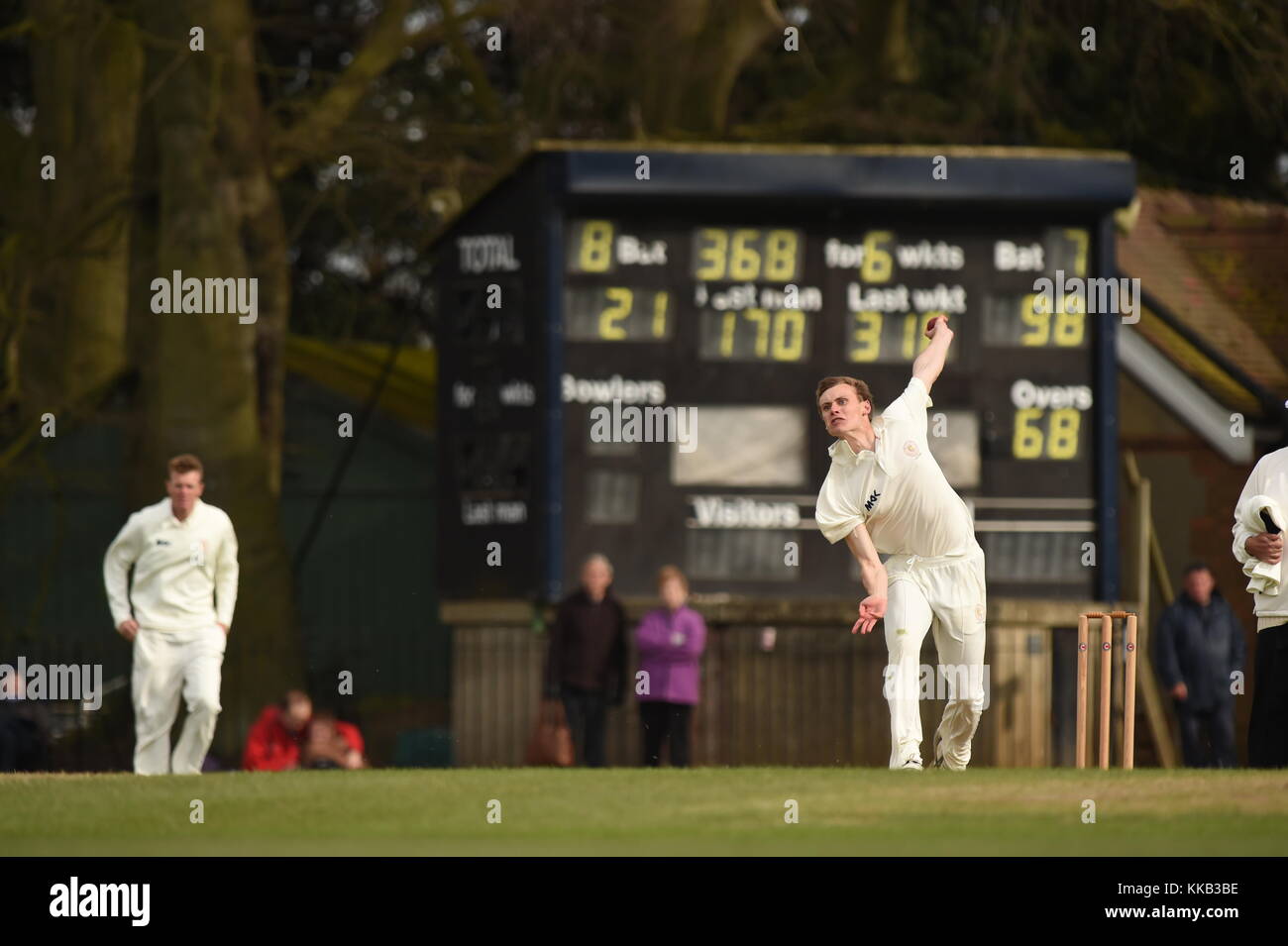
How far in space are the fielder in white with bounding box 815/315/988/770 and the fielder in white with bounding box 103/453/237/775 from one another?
4716mm

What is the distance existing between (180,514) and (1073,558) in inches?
292

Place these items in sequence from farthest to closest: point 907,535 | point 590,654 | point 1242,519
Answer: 1. point 590,654
2. point 907,535
3. point 1242,519

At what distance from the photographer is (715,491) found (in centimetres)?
2058

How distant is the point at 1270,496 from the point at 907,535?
189 cm

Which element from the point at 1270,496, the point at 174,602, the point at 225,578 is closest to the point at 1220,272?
the point at 225,578

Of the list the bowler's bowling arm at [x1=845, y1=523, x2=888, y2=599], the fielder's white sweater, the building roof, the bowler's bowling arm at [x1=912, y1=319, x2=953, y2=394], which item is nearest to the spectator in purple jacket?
the bowler's bowling arm at [x1=845, y1=523, x2=888, y2=599]

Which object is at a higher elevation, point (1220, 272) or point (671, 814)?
point (1220, 272)

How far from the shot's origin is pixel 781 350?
2072 centimetres

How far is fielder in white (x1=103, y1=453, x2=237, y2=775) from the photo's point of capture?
55.9 ft

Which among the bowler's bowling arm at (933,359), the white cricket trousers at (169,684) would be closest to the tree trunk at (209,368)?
the white cricket trousers at (169,684)

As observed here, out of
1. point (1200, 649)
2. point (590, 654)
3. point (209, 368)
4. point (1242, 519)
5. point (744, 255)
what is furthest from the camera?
point (209, 368)

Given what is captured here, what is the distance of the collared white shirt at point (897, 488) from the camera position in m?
14.0

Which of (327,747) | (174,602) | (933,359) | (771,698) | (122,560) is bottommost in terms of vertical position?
(327,747)

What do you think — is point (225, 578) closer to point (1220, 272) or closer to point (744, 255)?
point (744, 255)
